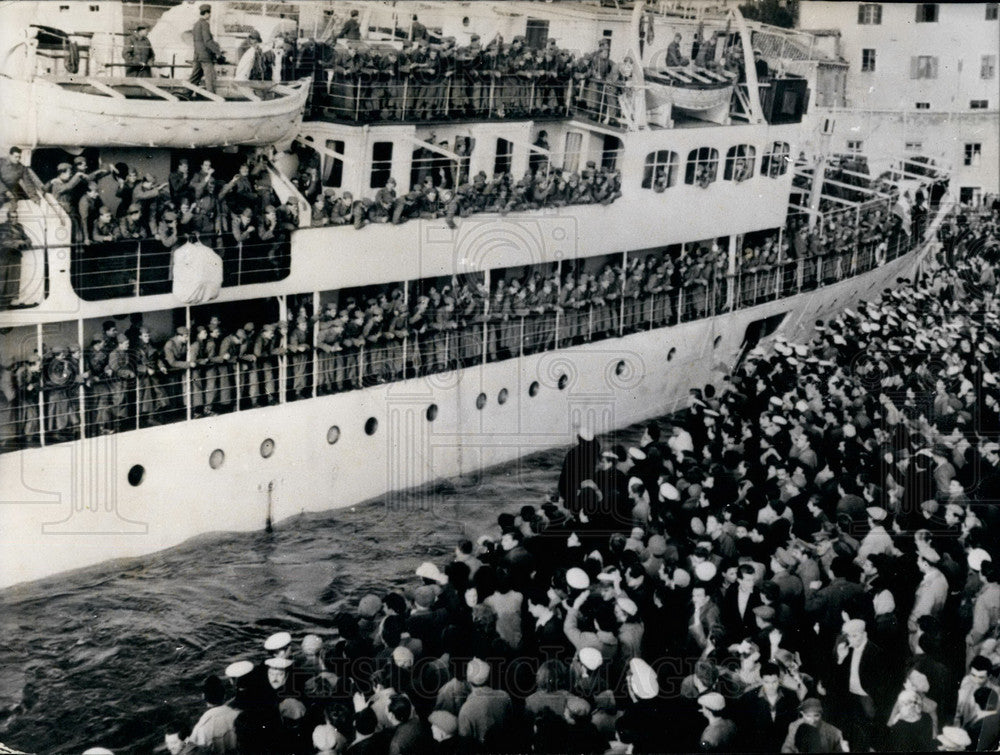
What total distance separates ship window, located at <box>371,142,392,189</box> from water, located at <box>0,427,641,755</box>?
1.88m

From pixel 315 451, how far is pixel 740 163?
4190 millimetres

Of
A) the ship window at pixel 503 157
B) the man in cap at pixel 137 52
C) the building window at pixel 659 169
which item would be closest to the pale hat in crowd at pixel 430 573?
the ship window at pixel 503 157

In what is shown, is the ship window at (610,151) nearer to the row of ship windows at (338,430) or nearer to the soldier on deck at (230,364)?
the row of ship windows at (338,430)

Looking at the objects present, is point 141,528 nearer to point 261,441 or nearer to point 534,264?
point 261,441

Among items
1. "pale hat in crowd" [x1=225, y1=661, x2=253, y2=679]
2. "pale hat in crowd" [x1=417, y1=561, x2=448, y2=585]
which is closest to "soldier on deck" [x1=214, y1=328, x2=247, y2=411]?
"pale hat in crowd" [x1=417, y1=561, x2=448, y2=585]

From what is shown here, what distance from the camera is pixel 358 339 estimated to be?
21.6 feet

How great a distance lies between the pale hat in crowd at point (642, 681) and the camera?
181 inches

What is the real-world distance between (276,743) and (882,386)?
529cm

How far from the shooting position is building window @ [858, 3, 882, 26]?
7285mm

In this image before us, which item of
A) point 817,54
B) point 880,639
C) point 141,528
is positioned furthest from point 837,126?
point 141,528

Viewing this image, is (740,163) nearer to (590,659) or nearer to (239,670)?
(590,659)

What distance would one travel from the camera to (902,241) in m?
9.93

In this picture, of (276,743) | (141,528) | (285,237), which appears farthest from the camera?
(285,237)

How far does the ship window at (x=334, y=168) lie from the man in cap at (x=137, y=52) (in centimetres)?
114
